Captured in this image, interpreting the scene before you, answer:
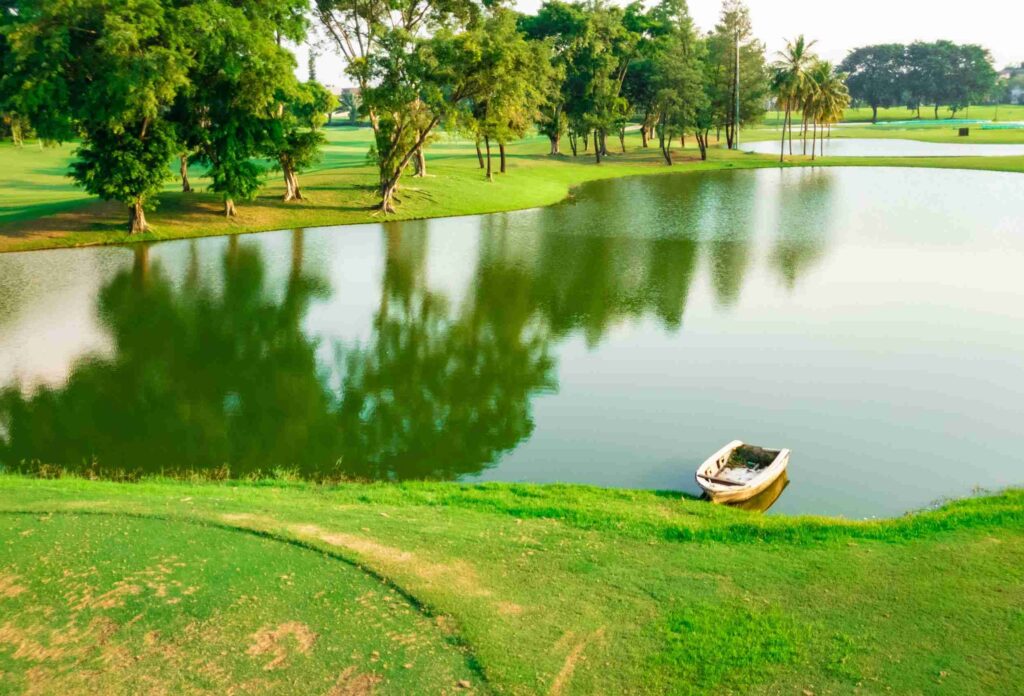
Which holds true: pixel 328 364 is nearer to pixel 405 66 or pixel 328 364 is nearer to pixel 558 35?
pixel 405 66

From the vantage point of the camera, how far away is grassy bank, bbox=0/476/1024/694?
10164 millimetres

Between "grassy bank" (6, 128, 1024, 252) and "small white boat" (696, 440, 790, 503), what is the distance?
38.9 m

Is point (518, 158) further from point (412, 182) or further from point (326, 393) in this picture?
point (326, 393)

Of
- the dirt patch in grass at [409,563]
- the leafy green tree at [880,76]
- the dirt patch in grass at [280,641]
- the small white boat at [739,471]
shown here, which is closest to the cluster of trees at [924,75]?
the leafy green tree at [880,76]

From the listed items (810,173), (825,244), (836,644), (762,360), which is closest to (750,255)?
(825,244)

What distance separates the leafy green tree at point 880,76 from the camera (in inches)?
6905

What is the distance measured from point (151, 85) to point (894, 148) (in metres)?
93.4

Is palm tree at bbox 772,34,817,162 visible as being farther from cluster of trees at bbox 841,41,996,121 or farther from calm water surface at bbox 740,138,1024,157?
cluster of trees at bbox 841,41,996,121

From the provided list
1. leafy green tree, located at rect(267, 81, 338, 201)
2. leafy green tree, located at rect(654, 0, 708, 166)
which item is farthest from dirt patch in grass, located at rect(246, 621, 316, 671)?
leafy green tree, located at rect(654, 0, 708, 166)

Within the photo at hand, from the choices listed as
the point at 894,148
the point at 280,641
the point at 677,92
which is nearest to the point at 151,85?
the point at 280,641

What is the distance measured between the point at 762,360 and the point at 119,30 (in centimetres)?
3265

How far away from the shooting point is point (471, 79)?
52875 mm

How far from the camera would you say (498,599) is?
11.9 meters

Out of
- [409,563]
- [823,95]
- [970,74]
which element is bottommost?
[409,563]
